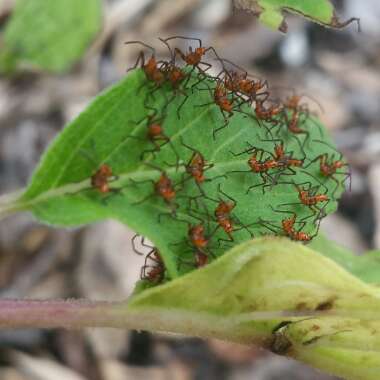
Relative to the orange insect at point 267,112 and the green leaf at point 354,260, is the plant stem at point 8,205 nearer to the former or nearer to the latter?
the orange insect at point 267,112

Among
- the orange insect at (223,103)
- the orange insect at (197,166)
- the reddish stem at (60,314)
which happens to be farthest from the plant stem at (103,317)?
the orange insect at (223,103)

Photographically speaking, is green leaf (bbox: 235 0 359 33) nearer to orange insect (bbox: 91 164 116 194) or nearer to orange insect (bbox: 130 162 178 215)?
orange insect (bbox: 130 162 178 215)

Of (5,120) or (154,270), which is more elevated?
(5,120)

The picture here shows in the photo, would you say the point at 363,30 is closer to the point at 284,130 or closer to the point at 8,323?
the point at 284,130

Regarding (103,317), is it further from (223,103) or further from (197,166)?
(223,103)

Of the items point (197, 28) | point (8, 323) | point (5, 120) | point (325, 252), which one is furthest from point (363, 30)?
point (8, 323)

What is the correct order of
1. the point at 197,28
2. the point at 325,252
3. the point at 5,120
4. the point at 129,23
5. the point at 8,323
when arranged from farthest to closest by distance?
the point at 197,28 < the point at 129,23 < the point at 5,120 < the point at 325,252 < the point at 8,323

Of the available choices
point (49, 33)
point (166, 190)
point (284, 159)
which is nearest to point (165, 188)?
point (166, 190)

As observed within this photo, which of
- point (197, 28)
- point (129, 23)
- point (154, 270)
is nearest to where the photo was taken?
point (154, 270)
